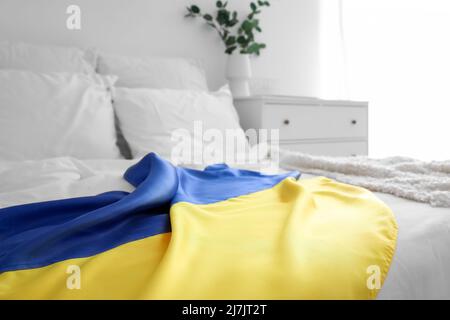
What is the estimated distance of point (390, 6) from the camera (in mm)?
2609

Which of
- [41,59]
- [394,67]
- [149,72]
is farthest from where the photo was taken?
[394,67]

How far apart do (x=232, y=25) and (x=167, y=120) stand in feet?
3.77

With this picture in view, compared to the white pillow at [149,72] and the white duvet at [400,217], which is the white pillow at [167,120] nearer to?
the white pillow at [149,72]

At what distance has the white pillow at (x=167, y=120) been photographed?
1372 millimetres

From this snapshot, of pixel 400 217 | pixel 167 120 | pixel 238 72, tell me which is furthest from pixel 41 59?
pixel 400 217

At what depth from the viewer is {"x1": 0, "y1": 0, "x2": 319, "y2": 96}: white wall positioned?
183 centimetres

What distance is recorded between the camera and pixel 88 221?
514 mm

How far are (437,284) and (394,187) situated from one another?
0.29 metres

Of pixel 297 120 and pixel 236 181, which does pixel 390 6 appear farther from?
pixel 236 181

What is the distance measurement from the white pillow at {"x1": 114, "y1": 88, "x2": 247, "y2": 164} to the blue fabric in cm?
59

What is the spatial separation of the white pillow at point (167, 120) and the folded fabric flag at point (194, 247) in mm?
664

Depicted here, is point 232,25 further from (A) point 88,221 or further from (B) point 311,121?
(A) point 88,221

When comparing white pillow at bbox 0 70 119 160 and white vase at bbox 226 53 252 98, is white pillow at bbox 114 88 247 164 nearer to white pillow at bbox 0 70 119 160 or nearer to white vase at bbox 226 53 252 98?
white pillow at bbox 0 70 119 160
